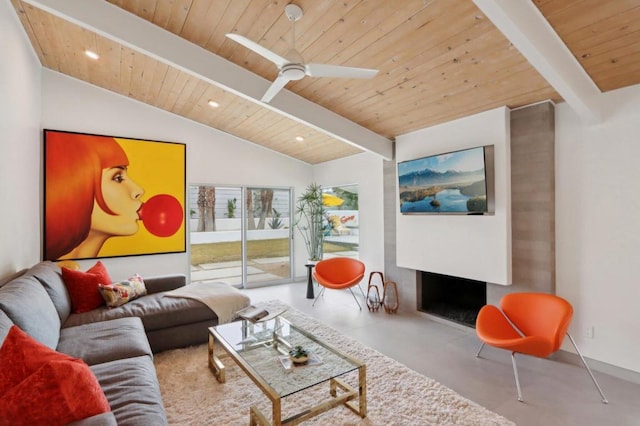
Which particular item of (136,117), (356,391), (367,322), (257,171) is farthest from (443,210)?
(136,117)

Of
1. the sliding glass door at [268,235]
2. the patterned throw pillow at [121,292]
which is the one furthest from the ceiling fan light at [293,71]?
the sliding glass door at [268,235]

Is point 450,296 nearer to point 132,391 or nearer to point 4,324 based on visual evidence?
point 132,391

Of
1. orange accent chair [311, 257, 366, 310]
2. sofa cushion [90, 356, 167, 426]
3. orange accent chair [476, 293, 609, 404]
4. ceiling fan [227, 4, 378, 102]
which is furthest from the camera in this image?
orange accent chair [311, 257, 366, 310]

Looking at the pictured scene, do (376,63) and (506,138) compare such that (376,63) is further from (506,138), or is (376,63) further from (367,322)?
(367,322)

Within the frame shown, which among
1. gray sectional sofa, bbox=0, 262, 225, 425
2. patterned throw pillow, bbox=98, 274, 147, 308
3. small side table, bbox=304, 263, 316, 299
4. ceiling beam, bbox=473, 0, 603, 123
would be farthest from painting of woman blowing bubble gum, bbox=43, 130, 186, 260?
ceiling beam, bbox=473, 0, 603, 123

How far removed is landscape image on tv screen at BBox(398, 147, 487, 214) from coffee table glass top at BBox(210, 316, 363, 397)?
2245 millimetres

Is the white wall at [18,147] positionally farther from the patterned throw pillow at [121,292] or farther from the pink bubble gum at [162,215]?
the pink bubble gum at [162,215]

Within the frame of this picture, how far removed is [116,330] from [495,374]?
3.27m

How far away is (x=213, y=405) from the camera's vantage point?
2.40 metres

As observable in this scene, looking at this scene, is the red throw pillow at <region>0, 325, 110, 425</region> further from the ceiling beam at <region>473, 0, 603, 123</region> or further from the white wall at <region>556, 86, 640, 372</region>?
the white wall at <region>556, 86, 640, 372</region>

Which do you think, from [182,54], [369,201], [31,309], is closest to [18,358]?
[31,309]

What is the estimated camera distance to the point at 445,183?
3.83 m

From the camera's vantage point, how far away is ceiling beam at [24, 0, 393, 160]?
2.77 metres

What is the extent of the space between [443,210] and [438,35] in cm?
199
